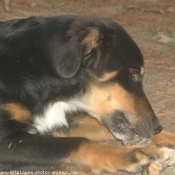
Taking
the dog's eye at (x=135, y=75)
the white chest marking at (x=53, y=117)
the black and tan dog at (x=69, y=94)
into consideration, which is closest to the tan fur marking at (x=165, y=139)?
the black and tan dog at (x=69, y=94)

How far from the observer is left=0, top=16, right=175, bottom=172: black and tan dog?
3.65 m

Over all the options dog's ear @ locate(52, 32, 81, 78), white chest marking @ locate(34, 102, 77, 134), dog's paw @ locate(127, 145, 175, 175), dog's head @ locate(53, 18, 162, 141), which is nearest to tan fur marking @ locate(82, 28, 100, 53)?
dog's head @ locate(53, 18, 162, 141)

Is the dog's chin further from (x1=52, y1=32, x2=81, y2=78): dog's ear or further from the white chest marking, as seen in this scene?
(x1=52, y1=32, x2=81, y2=78): dog's ear

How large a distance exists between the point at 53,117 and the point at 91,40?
86cm

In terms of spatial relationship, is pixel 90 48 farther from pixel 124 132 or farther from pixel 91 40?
pixel 124 132

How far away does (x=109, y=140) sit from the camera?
4.62 m

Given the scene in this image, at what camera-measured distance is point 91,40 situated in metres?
3.94

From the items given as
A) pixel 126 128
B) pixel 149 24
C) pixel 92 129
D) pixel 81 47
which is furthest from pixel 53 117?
pixel 149 24

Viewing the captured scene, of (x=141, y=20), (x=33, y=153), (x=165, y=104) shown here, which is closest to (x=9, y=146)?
(x=33, y=153)

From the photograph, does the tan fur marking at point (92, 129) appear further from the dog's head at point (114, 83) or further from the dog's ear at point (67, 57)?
the dog's ear at point (67, 57)

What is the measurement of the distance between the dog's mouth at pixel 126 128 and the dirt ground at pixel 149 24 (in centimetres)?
71

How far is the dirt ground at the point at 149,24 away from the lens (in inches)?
229

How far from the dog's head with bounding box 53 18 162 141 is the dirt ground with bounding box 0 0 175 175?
78cm

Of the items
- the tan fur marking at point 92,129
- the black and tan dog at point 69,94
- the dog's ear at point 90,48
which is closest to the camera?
the black and tan dog at point 69,94
